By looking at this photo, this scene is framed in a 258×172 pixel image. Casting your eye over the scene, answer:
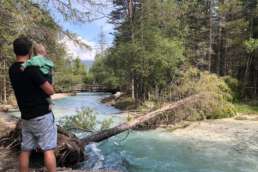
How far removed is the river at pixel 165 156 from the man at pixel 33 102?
3.86 metres

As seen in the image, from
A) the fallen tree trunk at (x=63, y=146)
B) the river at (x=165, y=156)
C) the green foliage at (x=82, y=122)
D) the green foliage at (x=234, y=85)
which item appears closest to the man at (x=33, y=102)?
the fallen tree trunk at (x=63, y=146)

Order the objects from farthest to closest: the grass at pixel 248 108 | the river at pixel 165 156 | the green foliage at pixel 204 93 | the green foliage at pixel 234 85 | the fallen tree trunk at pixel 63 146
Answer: the green foliage at pixel 234 85 < the grass at pixel 248 108 < the green foliage at pixel 204 93 < the river at pixel 165 156 < the fallen tree trunk at pixel 63 146

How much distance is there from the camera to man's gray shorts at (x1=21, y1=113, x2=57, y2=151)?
11.7 feet

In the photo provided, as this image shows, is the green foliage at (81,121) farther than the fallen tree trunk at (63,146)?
Yes

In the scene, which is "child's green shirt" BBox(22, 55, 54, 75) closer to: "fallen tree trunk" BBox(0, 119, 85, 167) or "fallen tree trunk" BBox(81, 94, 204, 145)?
"fallen tree trunk" BBox(0, 119, 85, 167)

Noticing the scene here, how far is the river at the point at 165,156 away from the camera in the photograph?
7.80 metres

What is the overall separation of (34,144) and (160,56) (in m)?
18.0

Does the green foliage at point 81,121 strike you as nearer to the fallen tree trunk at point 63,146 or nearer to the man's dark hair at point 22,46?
the fallen tree trunk at point 63,146

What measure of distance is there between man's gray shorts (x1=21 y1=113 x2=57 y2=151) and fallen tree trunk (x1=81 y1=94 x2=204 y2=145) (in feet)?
14.3

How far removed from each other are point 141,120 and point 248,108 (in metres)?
11.9

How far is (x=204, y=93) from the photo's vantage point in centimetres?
1268

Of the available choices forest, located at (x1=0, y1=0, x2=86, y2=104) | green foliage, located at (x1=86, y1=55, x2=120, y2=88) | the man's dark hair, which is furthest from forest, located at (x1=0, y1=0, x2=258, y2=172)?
the man's dark hair

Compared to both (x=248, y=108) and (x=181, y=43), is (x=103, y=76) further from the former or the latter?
(x=248, y=108)

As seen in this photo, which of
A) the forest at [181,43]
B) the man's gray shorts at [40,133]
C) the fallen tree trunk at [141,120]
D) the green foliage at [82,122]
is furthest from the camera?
the forest at [181,43]
